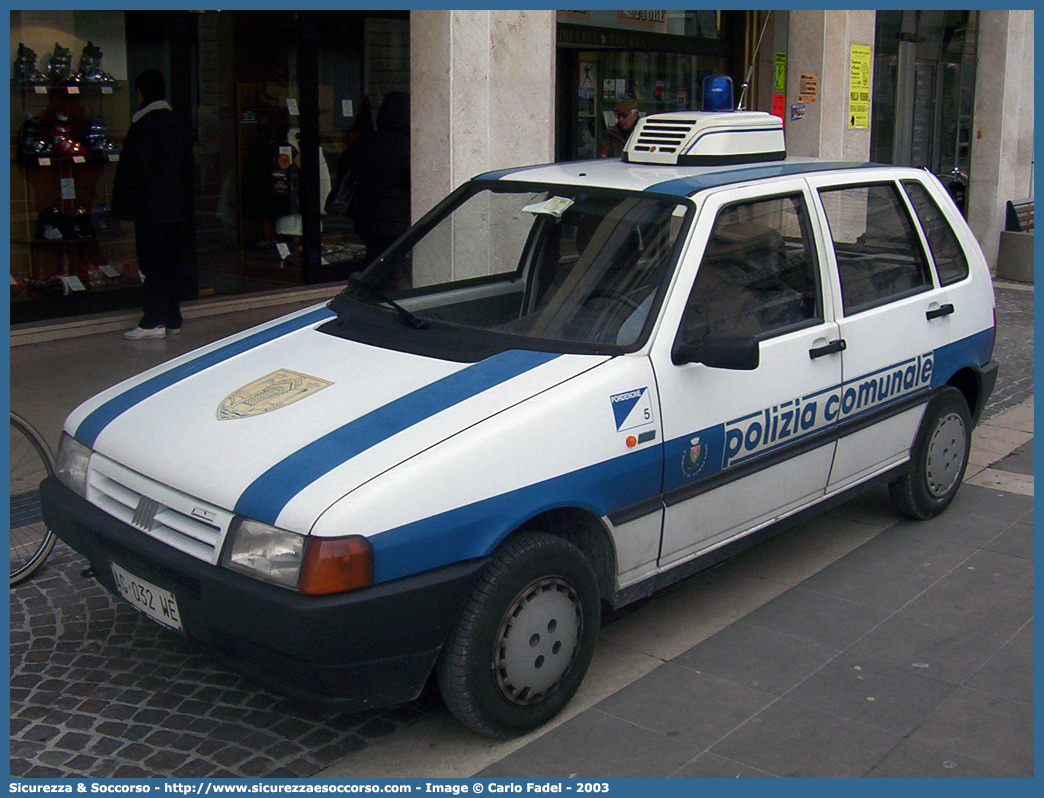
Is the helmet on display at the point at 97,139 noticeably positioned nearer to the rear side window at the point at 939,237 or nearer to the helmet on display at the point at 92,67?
the helmet on display at the point at 92,67

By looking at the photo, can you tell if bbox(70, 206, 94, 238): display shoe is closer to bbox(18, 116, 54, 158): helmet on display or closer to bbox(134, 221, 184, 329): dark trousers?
bbox(18, 116, 54, 158): helmet on display

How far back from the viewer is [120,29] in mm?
9680

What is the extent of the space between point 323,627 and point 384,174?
585cm

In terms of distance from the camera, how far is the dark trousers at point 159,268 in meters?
9.01

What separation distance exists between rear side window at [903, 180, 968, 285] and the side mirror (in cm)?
199

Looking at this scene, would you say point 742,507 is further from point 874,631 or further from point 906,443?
point 906,443

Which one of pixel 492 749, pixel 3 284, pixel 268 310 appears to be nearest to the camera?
pixel 492 749

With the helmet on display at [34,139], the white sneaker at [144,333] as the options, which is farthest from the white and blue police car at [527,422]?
the helmet on display at [34,139]

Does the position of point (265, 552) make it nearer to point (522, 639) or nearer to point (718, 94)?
point (522, 639)

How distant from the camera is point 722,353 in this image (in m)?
4.02

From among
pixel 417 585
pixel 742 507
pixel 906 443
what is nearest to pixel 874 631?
pixel 742 507

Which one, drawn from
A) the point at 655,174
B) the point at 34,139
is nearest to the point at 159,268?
the point at 34,139

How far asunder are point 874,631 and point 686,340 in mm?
1426

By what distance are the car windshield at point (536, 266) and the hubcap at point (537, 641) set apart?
872 mm
